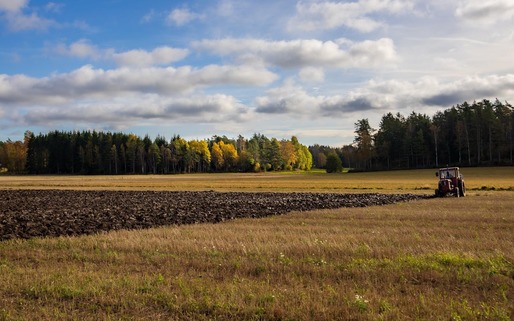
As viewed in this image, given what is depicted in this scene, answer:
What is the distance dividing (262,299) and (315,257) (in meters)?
4.06

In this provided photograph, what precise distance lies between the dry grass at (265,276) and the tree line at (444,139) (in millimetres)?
100744

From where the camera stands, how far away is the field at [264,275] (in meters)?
7.68

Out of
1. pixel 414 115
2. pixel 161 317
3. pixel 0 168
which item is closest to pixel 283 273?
pixel 161 317

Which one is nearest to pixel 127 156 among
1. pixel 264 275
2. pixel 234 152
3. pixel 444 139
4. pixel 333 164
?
pixel 234 152

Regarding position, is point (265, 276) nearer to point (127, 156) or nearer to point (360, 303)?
point (360, 303)

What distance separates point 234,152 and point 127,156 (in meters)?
39.5

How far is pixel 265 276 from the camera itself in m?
10.1

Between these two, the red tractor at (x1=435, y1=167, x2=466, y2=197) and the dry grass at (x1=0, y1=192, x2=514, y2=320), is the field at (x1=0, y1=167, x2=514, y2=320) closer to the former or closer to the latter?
the dry grass at (x1=0, y1=192, x2=514, y2=320)

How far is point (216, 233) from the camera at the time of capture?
17.1m

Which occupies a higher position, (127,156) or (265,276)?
(127,156)

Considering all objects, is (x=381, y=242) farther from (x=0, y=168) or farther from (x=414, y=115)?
(x=0, y=168)

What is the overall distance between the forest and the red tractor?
284 feet

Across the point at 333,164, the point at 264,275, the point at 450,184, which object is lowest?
the point at 264,275

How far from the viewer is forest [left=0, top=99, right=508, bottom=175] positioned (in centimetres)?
12606
